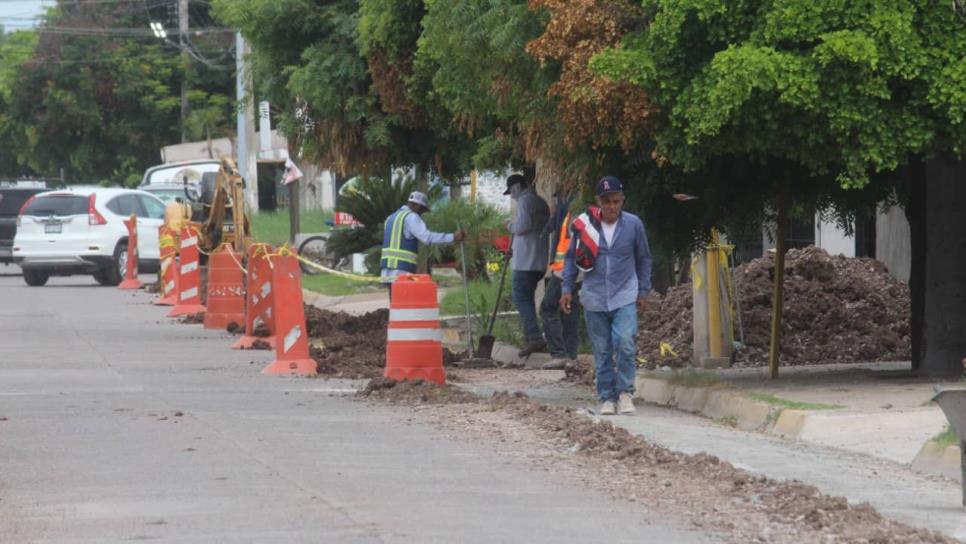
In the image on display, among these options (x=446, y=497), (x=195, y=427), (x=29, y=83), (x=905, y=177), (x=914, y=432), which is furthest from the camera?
(x=29, y=83)

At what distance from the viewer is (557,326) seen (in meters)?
17.1

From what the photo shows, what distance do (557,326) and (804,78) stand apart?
6.21m

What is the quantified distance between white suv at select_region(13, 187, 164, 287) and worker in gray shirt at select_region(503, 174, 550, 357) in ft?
58.8

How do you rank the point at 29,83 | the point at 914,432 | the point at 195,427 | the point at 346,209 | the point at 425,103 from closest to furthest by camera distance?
1. the point at 914,432
2. the point at 195,427
3. the point at 425,103
4. the point at 346,209
5. the point at 29,83

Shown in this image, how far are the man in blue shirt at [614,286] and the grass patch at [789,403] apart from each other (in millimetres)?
954

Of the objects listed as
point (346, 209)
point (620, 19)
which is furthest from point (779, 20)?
point (346, 209)

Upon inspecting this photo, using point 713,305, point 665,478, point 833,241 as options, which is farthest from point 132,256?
point 665,478

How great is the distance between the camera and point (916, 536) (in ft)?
25.8

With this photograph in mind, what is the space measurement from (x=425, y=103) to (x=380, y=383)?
15.4ft

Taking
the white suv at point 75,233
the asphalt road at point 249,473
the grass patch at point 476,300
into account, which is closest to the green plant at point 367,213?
the grass patch at point 476,300

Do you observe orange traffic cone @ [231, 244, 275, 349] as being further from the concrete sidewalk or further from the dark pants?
the concrete sidewalk

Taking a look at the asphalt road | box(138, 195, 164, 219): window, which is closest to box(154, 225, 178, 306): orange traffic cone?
box(138, 195, 164, 219): window

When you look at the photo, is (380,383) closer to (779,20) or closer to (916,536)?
(779,20)

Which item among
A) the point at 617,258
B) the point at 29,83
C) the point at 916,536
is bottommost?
the point at 916,536
